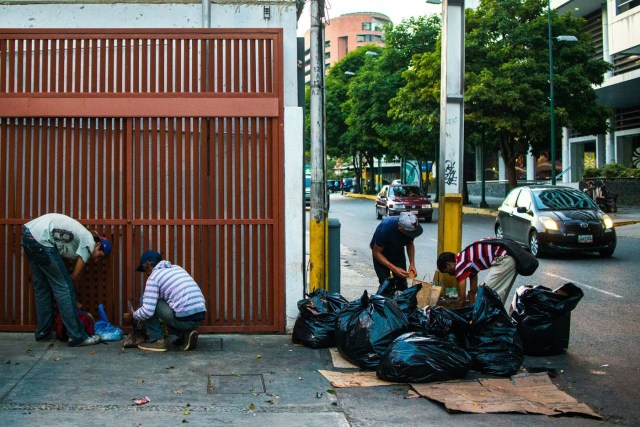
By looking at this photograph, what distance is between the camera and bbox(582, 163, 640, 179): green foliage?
30945mm

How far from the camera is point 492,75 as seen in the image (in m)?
29.6

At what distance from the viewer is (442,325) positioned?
282 inches

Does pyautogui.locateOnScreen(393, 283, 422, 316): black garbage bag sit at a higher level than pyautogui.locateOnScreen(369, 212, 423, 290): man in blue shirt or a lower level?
lower

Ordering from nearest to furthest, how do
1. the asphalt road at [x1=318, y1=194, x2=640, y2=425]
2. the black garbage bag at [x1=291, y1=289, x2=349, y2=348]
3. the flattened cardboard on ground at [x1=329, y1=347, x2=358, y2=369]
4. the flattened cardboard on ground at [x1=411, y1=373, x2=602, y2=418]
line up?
the flattened cardboard on ground at [x1=411, y1=373, x2=602, y2=418] < the asphalt road at [x1=318, y1=194, x2=640, y2=425] < the flattened cardboard on ground at [x1=329, y1=347, x2=358, y2=369] < the black garbage bag at [x1=291, y1=289, x2=349, y2=348]

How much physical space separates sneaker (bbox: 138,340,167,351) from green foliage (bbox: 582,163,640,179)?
27058 mm

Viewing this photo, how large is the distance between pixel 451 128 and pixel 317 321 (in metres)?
3.47

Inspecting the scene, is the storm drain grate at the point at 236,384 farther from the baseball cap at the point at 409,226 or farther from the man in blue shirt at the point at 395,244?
the baseball cap at the point at 409,226

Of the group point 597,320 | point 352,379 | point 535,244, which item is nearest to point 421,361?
point 352,379

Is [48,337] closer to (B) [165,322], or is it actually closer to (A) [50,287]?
(A) [50,287]

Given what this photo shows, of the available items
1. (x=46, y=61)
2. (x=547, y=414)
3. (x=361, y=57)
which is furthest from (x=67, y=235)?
(x=361, y=57)

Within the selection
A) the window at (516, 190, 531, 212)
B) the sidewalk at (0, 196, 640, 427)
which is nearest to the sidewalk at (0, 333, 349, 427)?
the sidewalk at (0, 196, 640, 427)

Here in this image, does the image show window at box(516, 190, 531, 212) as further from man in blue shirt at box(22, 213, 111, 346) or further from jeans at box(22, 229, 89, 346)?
jeans at box(22, 229, 89, 346)

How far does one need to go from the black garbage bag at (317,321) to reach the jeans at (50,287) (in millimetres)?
2141

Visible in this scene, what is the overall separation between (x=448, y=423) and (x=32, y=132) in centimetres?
543
